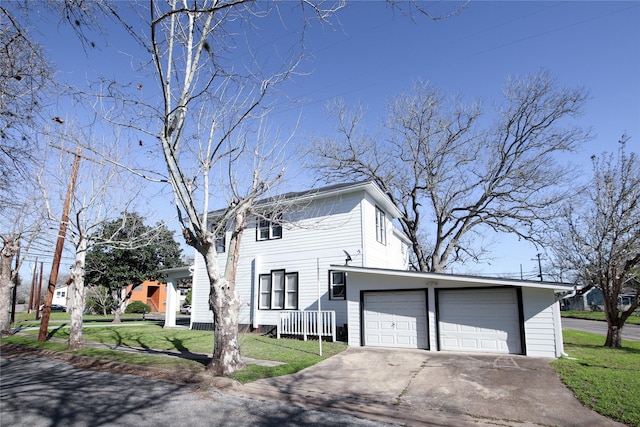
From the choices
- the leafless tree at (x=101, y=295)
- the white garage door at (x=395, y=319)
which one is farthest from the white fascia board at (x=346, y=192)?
the leafless tree at (x=101, y=295)

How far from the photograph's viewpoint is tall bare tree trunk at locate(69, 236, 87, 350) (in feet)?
41.8

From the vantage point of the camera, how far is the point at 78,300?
13289 mm

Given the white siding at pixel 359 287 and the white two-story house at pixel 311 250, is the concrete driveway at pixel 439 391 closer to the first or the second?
the white siding at pixel 359 287

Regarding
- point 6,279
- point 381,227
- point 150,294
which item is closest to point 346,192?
point 381,227

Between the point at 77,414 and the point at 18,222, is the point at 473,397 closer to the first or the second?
the point at 77,414

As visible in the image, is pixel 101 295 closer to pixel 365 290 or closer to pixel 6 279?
pixel 6 279

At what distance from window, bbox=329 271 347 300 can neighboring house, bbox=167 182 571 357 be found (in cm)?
4

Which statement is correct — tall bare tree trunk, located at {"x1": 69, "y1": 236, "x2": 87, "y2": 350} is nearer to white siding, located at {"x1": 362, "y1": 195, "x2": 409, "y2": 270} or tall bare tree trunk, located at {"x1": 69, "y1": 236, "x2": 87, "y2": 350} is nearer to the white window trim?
the white window trim

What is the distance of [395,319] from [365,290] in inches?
58.4

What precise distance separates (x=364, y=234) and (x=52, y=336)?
14.5m

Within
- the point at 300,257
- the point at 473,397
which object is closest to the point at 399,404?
the point at 473,397

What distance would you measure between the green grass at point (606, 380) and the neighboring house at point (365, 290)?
4.29 feet

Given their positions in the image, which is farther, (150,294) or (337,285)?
(150,294)

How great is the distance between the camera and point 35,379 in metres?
8.77
